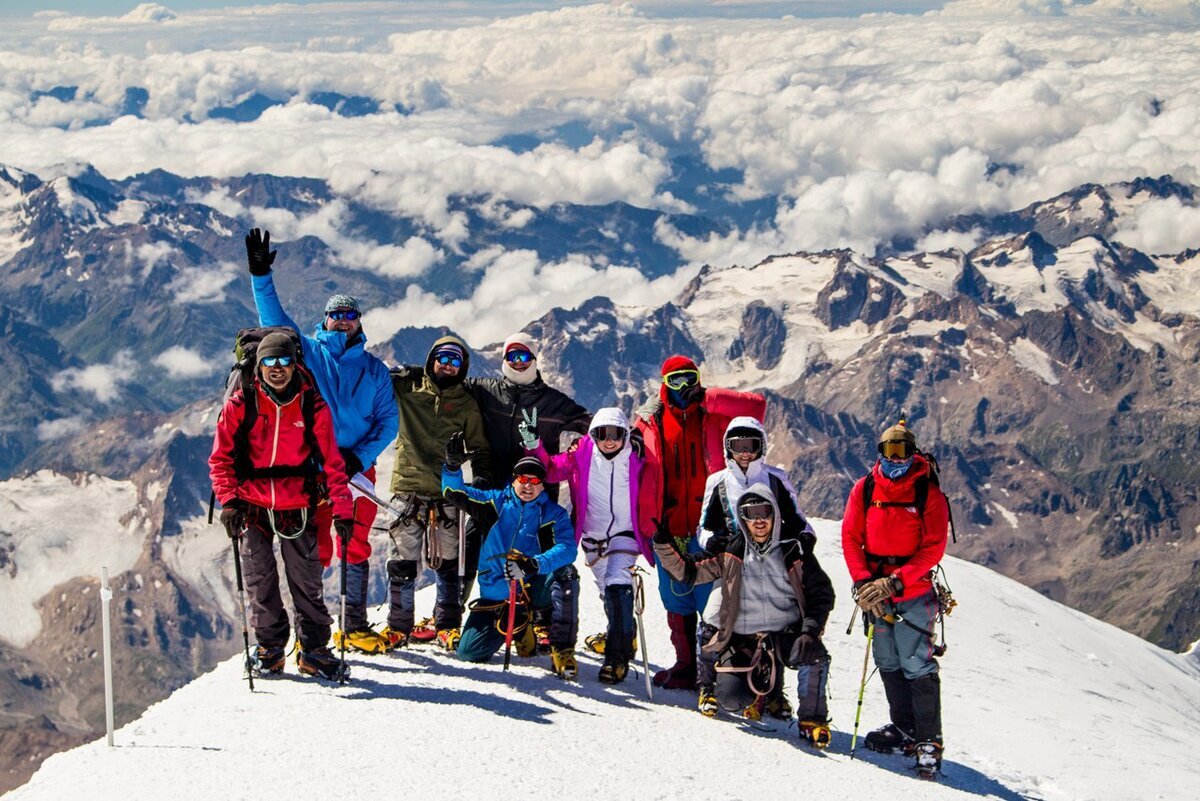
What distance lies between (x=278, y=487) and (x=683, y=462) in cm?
666

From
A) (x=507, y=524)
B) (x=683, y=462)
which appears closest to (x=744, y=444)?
(x=683, y=462)

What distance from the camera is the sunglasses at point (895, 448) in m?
16.0

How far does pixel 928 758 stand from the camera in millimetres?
16078

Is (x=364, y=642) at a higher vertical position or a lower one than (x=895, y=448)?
lower

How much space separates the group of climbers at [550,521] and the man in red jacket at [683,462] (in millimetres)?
34

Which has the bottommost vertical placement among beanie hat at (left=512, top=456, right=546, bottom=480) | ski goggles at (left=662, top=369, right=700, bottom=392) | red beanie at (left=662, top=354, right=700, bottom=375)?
beanie hat at (left=512, top=456, right=546, bottom=480)

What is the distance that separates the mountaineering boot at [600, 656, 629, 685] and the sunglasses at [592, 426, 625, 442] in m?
3.63

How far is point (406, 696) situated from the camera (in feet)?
51.5

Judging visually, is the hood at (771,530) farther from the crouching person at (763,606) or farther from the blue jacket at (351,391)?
the blue jacket at (351,391)

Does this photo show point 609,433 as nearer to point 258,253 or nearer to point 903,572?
point 903,572

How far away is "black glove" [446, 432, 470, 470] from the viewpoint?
1812 centimetres

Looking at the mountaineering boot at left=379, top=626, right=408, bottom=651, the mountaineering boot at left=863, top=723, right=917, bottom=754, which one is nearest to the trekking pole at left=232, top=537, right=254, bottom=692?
the mountaineering boot at left=379, top=626, right=408, bottom=651

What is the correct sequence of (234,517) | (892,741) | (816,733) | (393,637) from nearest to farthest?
1. (234,517)
2. (816,733)
3. (892,741)
4. (393,637)

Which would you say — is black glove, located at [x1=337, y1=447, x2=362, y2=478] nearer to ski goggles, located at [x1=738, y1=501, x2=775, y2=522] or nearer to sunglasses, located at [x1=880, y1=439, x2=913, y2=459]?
ski goggles, located at [x1=738, y1=501, x2=775, y2=522]
